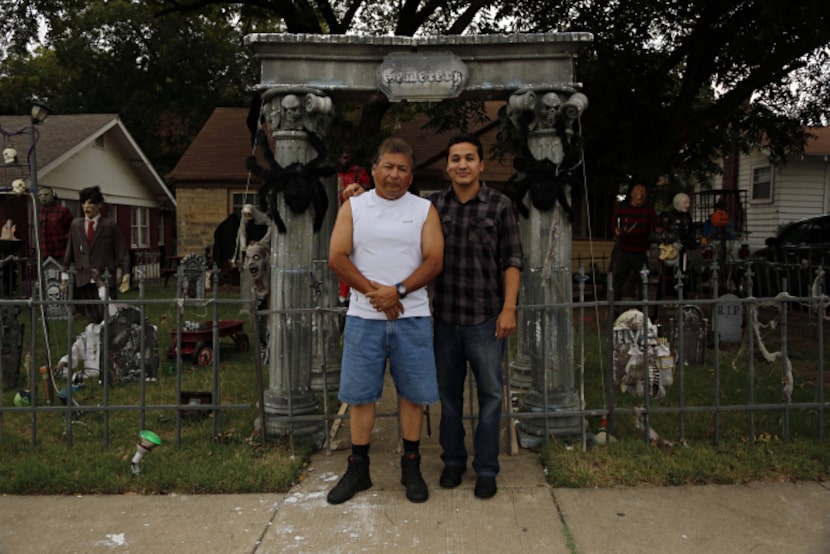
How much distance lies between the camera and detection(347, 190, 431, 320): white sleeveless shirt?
12.0ft

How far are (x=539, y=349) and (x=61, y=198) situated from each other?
56.2 ft

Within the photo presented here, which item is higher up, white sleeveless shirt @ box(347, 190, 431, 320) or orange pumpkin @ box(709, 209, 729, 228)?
orange pumpkin @ box(709, 209, 729, 228)

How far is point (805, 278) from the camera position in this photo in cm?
1040

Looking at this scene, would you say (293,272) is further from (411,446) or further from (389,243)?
(411,446)

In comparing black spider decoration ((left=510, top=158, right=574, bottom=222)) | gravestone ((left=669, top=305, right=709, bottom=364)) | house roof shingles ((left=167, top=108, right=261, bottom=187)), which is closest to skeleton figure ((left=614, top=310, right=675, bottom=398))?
gravestone ((left=669, top=305, right=709, bottom=364))

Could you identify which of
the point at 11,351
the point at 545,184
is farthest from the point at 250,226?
the point at 545,184

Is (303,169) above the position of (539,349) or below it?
above

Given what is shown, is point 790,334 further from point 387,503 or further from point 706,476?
point 387,503

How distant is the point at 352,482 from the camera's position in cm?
393

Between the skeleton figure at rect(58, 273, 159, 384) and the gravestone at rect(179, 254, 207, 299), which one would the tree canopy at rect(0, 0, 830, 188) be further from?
the skeleton figure at rect(58, 273, 159, 384)

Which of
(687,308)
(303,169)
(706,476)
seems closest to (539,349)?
(706,476)

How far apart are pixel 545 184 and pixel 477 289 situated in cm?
132

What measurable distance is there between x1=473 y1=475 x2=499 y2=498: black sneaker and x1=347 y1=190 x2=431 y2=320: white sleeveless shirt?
1040mm

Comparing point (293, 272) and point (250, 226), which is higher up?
point (250, 226)
